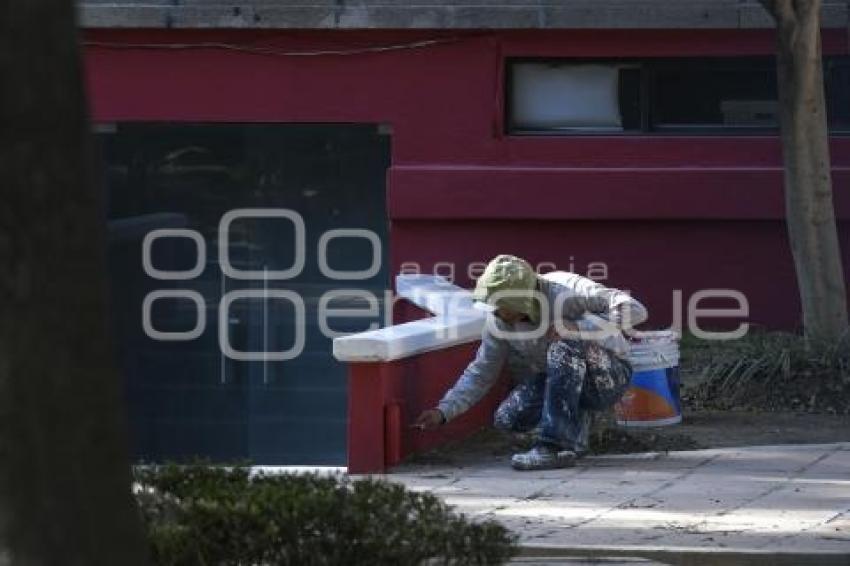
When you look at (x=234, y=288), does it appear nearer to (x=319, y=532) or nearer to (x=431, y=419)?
(x=431, y=419)

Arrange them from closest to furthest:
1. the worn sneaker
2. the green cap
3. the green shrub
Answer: the green shrub
the green cap
the worn sneaker

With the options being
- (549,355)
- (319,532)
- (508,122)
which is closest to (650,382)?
(549,355)

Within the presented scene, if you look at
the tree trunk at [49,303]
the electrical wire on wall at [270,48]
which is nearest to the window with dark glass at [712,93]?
the electrical wire on wall at [270,48]

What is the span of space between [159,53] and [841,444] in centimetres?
786

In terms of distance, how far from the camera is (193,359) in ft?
55.8

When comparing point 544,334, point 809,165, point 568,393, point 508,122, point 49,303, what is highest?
point 508,122

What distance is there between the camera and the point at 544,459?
9961mm

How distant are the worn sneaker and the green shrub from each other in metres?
3.99

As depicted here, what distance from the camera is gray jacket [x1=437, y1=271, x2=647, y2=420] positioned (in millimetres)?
9531

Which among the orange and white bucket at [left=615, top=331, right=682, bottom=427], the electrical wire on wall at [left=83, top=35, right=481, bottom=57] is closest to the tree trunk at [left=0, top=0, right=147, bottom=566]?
the orange and white bucket at [left=615, top=331, right=682, bottom=427]

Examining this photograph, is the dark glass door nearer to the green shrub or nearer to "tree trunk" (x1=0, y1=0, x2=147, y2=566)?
the green shrub

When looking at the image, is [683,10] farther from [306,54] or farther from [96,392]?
[96,392]

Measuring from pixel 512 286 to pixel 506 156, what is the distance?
640 cm

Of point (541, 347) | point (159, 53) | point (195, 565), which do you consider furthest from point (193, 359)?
point (195, 565)
